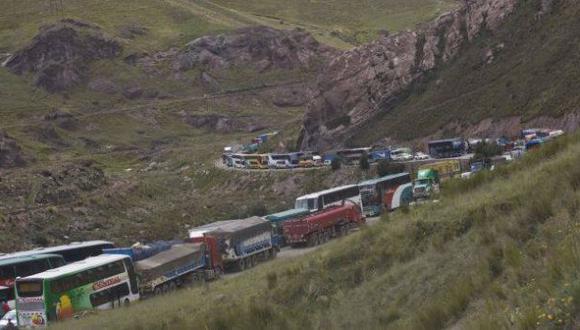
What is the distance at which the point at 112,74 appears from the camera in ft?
535

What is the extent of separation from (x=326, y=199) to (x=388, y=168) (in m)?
19.6

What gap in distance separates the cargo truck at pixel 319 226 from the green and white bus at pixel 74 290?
39.4 feet

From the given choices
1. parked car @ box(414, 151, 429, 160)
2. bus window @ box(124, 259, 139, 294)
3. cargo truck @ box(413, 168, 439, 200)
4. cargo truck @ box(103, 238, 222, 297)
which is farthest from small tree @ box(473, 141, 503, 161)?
bus window @ box(124, 259, 139, 294)

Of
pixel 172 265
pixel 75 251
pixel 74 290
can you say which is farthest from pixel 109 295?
pixel 75 251

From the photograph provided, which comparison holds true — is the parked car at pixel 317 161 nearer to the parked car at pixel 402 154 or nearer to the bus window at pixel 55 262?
the parked car at pixel 402 154

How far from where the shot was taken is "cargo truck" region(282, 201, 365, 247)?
4391 cm

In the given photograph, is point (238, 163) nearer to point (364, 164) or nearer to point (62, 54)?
point (364, 164)

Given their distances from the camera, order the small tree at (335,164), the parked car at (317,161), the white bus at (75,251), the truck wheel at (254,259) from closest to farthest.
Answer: the truck wheel at (254,259)
the white bus at (75,251)
the small tree at (335,164)
the parked car at (317,161)

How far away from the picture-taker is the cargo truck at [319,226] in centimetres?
4391

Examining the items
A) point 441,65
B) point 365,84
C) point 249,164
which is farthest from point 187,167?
point 441,65

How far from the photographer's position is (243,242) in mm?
41531

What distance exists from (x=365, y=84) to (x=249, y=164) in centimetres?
1918

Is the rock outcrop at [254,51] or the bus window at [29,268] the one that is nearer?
the bus window at [29,268]

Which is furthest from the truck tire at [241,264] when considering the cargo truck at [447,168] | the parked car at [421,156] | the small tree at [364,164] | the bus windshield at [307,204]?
the parked car at [421,156]
